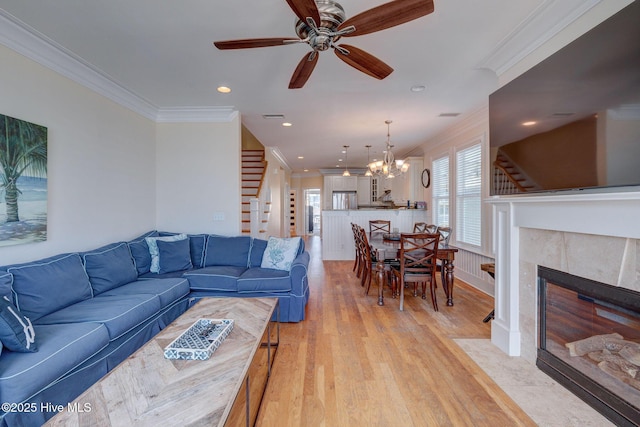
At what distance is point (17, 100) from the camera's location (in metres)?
2.23

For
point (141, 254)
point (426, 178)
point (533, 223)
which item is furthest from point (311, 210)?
point (533, 223)

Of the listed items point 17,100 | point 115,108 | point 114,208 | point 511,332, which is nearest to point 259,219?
point 114,208

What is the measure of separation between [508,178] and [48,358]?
3.45 metres

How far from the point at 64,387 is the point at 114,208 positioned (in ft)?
7.15

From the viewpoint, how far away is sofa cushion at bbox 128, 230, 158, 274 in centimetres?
322

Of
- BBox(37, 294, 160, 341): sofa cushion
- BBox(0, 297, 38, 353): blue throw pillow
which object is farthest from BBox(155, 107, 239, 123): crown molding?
BBox(0, 297, 38, 353): blue throw pillow

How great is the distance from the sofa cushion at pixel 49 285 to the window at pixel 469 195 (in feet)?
16.0

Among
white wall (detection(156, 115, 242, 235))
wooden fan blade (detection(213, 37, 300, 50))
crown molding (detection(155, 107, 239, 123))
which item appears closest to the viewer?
wooden fan blade (detection(213, 37, 300, 50))

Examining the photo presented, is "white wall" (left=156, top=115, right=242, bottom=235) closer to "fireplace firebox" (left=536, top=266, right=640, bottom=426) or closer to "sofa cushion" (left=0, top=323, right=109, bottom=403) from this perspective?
"sofa cushion" (left=0, top=323, right=109, bottom=403)

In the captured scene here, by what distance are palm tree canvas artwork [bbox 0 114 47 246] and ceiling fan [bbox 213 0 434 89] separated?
1.92 meters

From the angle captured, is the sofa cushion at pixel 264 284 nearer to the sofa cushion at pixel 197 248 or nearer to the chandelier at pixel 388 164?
the sofa cushion at pixel 197 248

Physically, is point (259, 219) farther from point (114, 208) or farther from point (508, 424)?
point (508, 424)

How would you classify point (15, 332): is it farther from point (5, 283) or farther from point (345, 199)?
point (345, 199)

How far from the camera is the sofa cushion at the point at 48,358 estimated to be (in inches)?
53.4
